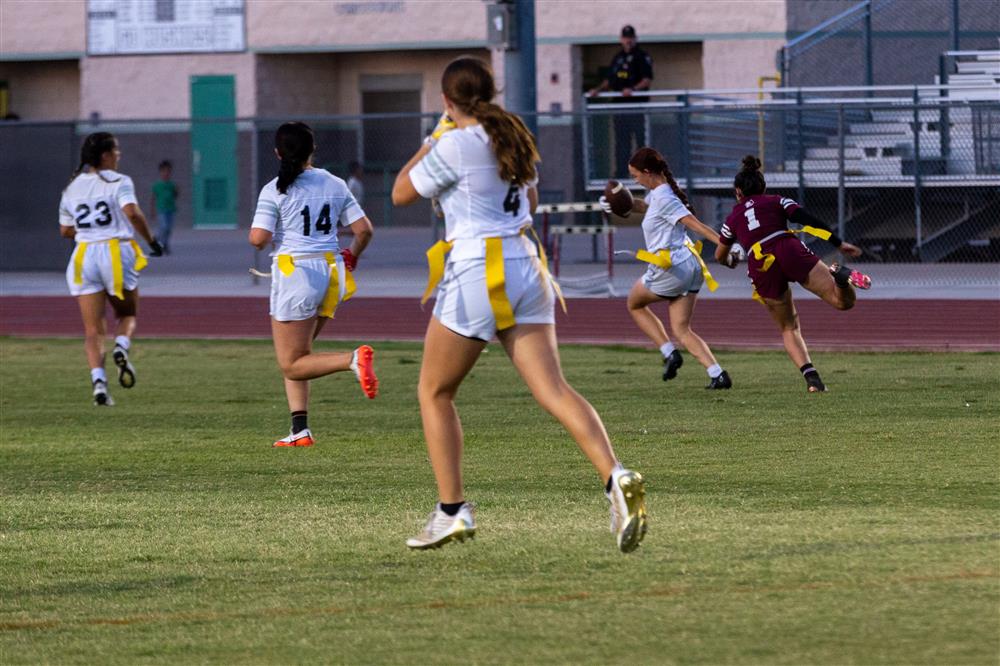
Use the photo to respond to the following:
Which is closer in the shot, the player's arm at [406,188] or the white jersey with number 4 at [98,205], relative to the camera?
the player's arm at [406,188]

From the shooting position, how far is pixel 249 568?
7047 mm

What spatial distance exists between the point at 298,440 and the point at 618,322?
9.76 m

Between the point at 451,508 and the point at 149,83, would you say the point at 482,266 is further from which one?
the point at 149,83

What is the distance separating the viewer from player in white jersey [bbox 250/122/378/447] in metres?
10.7

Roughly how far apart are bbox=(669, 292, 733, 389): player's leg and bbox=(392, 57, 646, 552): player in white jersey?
21.5 ft

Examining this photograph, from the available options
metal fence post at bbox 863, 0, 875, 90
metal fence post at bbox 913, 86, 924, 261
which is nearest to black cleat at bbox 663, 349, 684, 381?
metal fence post at bbox 913, 86, 924, 261

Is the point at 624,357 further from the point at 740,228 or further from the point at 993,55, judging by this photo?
the point at 993,55

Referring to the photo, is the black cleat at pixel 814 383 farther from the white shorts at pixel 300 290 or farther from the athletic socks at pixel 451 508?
the athletic socks at pixel 451 508

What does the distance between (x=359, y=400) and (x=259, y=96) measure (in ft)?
105

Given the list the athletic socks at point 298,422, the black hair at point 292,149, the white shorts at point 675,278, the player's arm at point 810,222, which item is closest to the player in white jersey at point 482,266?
the black hair at point 292,149

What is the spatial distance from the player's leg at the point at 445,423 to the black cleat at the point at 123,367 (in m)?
7.29

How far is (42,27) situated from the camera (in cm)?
4522

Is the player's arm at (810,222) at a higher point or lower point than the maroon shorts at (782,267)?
higher

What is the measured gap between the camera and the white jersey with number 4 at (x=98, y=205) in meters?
13.6
